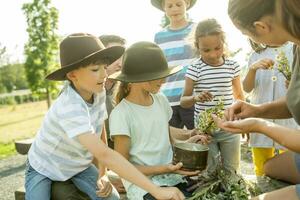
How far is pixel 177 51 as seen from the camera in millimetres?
4262

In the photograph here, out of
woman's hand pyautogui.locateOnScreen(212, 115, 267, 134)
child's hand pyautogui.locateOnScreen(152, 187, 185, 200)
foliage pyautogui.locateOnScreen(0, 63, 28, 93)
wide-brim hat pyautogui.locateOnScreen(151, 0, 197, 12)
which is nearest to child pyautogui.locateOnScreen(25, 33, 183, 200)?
child's hand pyautogui.locateOnScreen(152, 187, 185, 200)

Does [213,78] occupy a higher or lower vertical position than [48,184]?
A: higher

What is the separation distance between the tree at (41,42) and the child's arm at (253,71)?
14.5 m

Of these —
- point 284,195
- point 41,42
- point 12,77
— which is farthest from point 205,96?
point 12,77

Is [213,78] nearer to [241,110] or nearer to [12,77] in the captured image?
[241,110]

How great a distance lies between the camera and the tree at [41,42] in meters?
17.2

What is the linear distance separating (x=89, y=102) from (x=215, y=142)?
1.28 metres

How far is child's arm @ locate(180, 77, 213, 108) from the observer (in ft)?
10.5

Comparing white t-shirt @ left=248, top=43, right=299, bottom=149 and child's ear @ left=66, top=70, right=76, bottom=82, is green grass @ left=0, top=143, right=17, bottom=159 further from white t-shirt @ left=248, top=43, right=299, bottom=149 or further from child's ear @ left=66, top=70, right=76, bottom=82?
child's ear @ left=66, top=70, right=76, bottom=82

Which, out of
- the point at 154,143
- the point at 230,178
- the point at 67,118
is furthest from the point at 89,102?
the point at 230,178

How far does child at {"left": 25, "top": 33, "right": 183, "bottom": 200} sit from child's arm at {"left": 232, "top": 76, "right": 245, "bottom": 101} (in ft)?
4.75

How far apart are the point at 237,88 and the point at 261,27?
1.76 metres

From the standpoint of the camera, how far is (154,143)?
109 inches

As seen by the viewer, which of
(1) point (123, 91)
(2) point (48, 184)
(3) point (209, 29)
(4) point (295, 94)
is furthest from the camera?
(3) point (209, 29)
